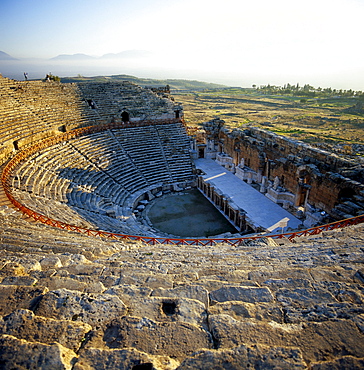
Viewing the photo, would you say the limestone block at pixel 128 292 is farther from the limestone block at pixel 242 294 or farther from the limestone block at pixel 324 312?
the limestone block at pixel 324 312

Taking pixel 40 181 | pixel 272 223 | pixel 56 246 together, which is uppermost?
pixel 56 246

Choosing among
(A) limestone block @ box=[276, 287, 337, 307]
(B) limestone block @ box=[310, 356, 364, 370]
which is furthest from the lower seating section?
(B) limestone block @ box=[310, 356, 364, 370]

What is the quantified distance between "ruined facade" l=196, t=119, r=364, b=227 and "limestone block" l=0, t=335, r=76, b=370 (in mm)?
12162

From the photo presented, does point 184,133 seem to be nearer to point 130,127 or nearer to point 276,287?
point 130,127

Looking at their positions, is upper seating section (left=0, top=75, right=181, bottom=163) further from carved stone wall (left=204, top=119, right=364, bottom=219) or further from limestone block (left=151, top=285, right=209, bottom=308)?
limestone block (left=151, top=285, right=209, bottom=308)

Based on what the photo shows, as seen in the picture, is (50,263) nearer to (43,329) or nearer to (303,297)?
(43,329)

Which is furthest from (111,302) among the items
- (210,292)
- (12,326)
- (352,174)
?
(352,174)

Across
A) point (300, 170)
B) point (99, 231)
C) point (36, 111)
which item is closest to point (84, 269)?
point (99, 231)

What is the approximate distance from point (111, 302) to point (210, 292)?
1504 mm

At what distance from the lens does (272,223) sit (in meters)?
14.2

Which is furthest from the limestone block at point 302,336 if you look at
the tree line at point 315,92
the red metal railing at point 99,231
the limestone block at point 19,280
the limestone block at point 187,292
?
the tree line at point 315,92

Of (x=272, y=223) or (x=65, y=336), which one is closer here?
Result: (x=65, y=336)

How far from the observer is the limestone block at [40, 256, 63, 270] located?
495 centimetres

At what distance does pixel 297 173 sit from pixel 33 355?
15.1m
